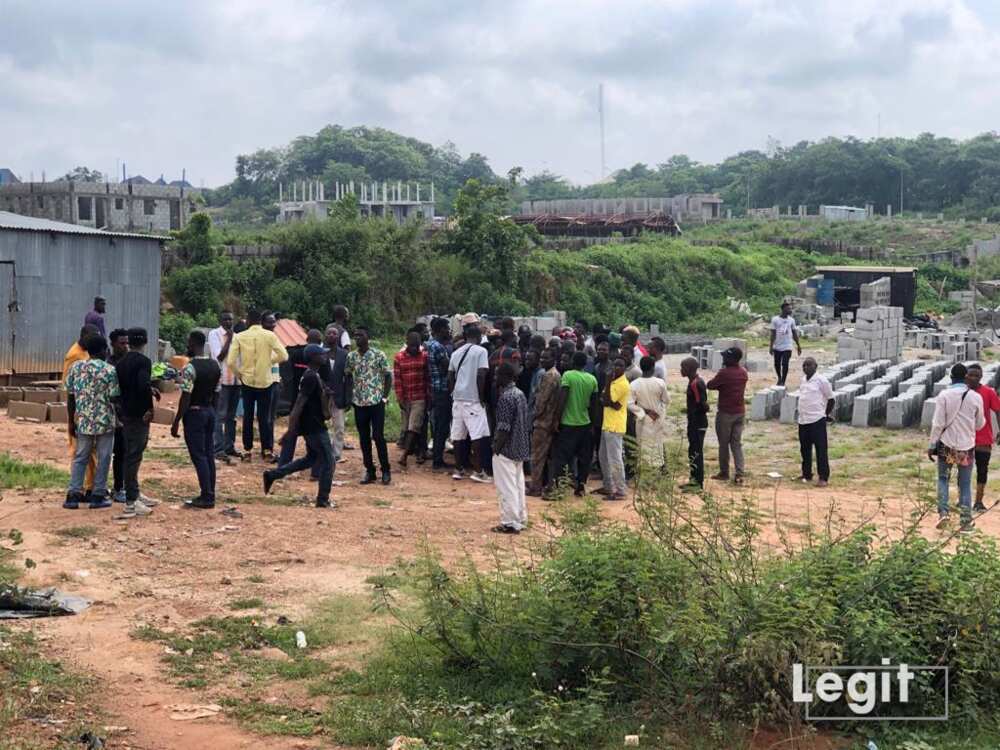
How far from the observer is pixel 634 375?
13.2 metres

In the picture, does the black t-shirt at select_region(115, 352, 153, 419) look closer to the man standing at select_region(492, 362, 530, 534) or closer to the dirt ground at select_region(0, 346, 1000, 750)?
the dirt ground at select_region(0, 346, 1000, 750)

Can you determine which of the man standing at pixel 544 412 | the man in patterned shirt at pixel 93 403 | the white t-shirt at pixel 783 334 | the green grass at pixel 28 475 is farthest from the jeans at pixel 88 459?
the white t-shirt at pixel 783 334

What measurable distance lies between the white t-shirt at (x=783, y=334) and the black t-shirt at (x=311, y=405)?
12.1 metres

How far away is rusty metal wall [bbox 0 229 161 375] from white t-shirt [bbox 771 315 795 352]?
10450 mm

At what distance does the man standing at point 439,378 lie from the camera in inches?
523

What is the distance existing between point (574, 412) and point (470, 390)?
1280mm

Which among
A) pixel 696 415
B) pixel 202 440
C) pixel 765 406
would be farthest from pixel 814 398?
pixel 202 440

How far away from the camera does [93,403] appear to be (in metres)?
10.2

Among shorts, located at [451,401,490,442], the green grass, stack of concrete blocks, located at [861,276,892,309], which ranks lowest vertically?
the green grass

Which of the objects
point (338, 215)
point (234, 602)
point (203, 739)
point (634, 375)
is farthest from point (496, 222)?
point (203, 739)

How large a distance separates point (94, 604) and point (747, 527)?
436 centimetres

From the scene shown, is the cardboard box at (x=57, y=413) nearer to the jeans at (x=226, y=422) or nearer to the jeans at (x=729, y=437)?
the jeans at (x=226, y=422)

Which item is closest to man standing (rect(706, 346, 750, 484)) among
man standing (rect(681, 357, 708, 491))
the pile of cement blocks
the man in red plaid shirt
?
man standing (rect(681, 357, 708, 491))

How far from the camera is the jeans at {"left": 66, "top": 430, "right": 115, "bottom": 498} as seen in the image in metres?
10.4
